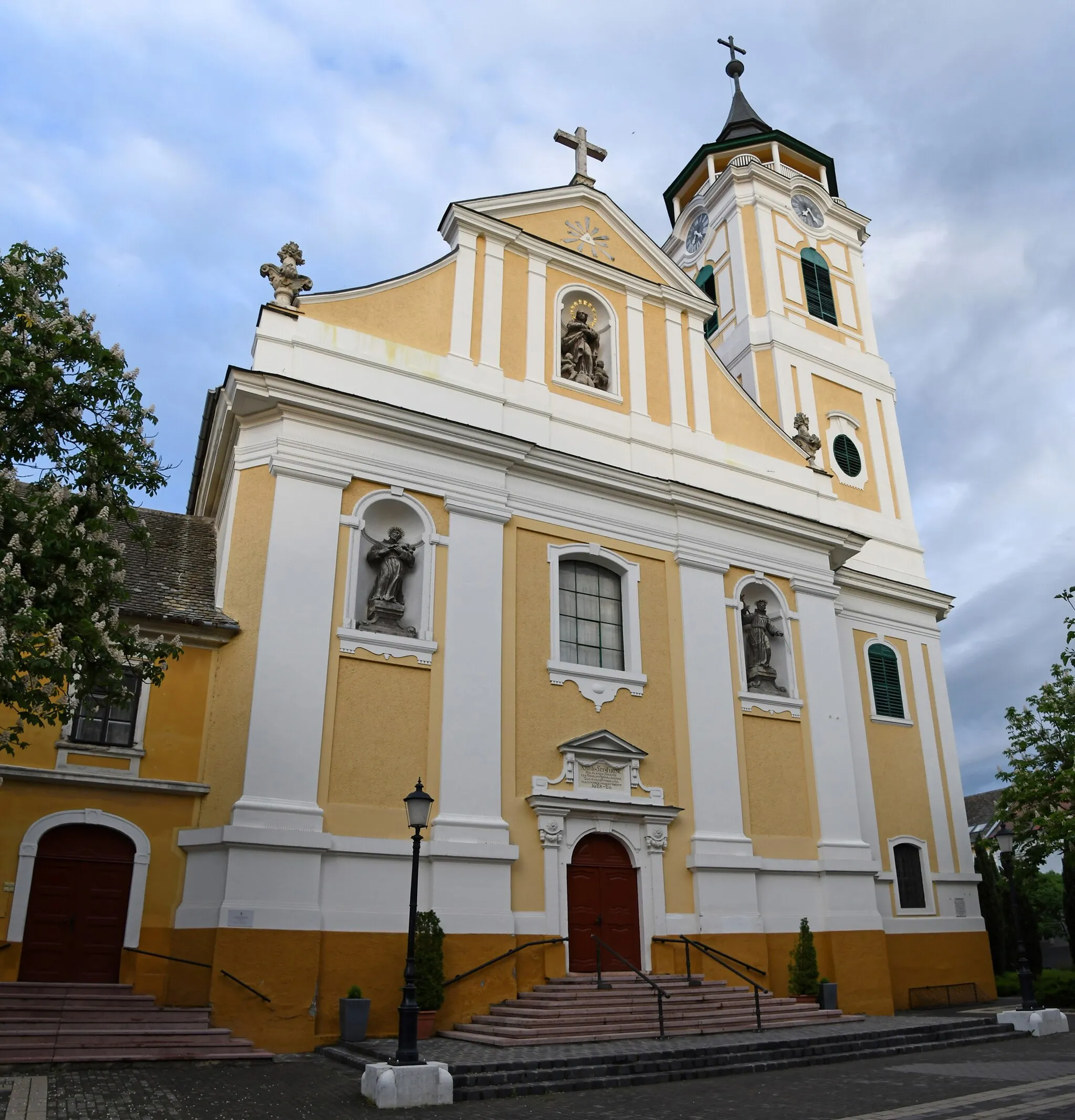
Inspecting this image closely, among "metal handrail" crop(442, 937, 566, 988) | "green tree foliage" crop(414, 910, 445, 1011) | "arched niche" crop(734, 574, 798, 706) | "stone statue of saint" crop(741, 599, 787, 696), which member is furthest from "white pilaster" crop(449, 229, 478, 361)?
"metal handrail" crop(442, 937, 566, 988)

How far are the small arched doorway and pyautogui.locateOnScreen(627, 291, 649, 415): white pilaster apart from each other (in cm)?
836

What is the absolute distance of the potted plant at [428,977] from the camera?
12836 millimetres

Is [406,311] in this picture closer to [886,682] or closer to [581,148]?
[581,148]

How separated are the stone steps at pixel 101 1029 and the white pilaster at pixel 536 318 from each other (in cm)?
1161

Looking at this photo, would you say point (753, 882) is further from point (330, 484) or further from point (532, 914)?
point (330, 484)

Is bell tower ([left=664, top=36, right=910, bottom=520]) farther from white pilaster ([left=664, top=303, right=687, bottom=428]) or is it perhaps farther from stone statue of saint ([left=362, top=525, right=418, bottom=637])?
stone statue of saint ([left=362, top=525, right=418, bottom=637])

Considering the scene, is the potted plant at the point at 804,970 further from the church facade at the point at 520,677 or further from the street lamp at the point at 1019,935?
the street lamp at the point at 1019,935

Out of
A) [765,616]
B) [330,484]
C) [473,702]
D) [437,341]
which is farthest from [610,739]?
[437,341]

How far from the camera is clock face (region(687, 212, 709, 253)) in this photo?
28562mm

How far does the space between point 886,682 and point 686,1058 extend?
1237cm

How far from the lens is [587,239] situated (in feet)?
66.5

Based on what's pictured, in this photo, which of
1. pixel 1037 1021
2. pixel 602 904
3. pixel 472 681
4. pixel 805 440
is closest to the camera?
pixel 1037 1021

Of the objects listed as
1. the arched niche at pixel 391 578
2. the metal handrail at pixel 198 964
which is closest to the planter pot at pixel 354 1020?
the metal handrail at pixel 198 964

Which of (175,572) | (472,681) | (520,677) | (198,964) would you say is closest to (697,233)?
(520,677)
